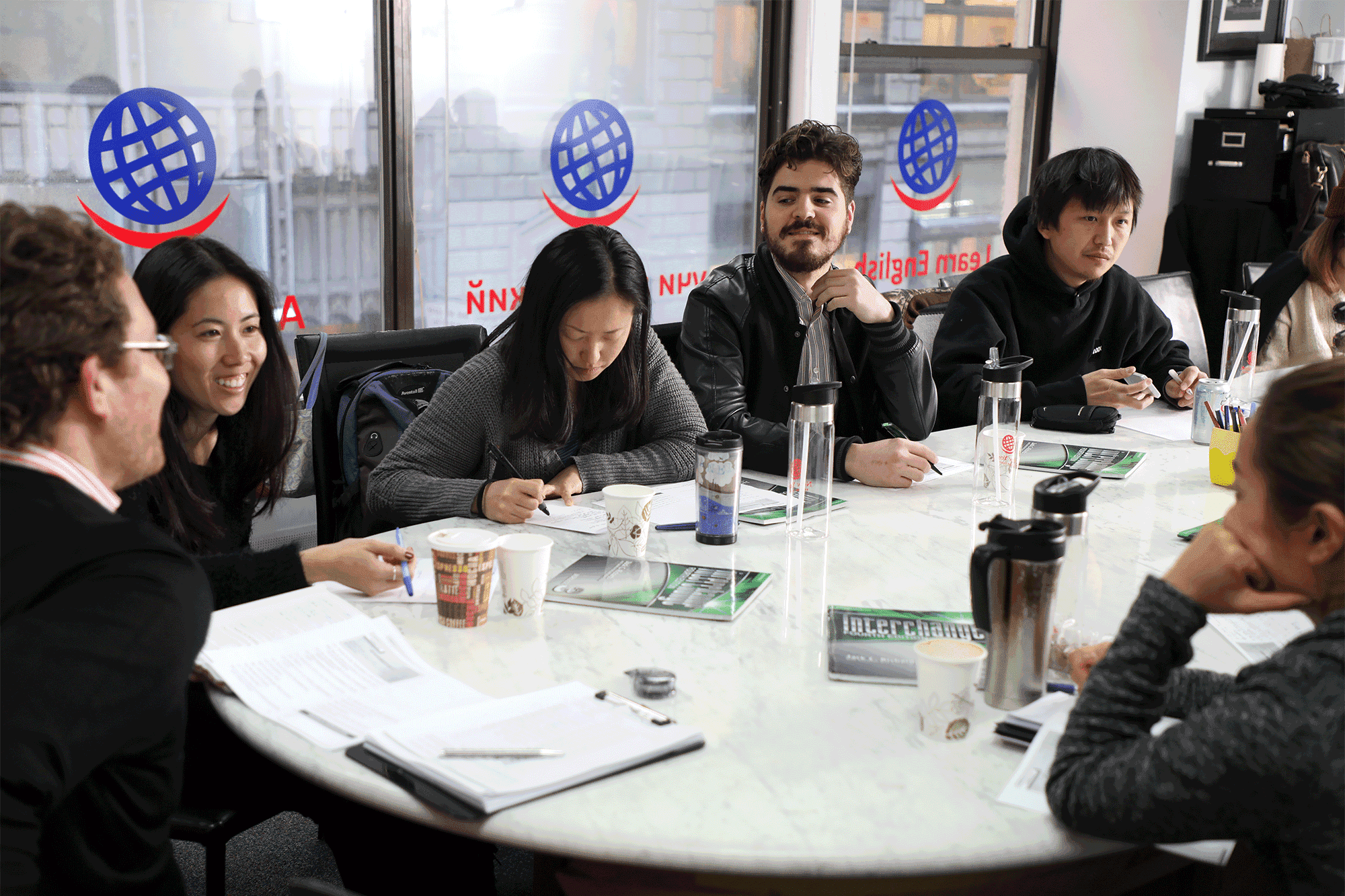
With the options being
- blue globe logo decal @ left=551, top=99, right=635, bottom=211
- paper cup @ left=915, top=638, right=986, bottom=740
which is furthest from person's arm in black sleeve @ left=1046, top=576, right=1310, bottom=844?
blue globe logo decal @ left=551, top=99, right=635, bottom=211

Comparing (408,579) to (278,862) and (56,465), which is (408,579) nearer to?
(56,465)

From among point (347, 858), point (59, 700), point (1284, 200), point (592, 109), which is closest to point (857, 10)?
point (592, 109)

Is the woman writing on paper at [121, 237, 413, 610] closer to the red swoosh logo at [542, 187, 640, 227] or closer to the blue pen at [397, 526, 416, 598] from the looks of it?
the blue pen at [397, 526, 416, 598]

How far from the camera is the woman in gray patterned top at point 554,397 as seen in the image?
6.82 feet

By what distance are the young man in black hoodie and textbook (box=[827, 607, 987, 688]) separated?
137 centimetres

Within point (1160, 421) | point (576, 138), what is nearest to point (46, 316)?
point (1160, 421)

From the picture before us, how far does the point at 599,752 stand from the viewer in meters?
1.11

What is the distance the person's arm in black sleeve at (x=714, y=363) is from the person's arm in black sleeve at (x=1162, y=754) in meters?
1.35

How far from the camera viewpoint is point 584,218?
4000 mm

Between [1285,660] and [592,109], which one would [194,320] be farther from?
[592,109]

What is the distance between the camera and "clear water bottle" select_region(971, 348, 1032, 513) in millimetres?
2045

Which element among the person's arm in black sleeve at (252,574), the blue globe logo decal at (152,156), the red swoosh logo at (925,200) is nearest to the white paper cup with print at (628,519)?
the person's arm in black sleeve at (252,574)

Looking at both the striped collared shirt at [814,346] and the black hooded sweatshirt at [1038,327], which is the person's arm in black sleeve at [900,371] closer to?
the striped collared shirt at [814,346]

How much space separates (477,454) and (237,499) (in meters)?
0.44
